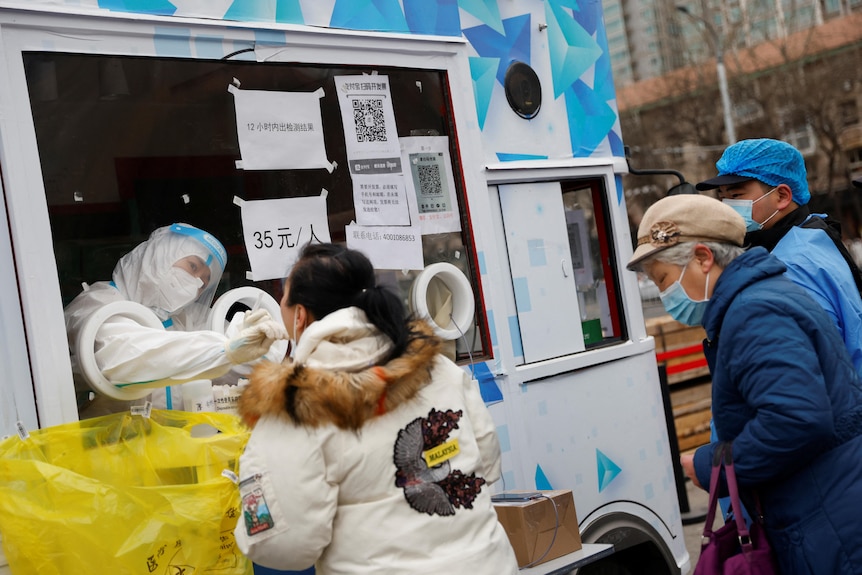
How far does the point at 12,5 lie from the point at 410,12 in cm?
156

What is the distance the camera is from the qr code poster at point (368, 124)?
3727 millimetres

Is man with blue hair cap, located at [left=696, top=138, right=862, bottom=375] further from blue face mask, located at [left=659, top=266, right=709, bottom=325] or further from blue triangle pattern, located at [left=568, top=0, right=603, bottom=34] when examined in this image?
blue triangle pattern, located at [left=568, top=0, right=603, bottom=34]

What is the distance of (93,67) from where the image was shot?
10.2 ft

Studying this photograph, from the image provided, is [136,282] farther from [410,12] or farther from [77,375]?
[410,12]

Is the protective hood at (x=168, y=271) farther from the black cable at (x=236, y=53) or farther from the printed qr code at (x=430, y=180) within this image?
the printed qr code at (x=430, y=180)

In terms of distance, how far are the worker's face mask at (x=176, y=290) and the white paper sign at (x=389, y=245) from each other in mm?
657

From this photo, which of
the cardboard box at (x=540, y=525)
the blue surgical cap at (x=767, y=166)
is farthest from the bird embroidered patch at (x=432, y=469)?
the blue surgical cap at (x=767, y=166)

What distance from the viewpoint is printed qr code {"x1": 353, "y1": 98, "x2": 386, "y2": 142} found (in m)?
3.76

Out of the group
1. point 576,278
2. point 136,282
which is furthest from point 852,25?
point 136,282

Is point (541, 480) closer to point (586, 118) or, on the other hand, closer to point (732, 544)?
point (732, 544)

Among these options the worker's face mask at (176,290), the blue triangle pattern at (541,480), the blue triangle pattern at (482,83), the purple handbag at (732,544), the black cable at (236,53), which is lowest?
the blue triangle pattern at (541,480)

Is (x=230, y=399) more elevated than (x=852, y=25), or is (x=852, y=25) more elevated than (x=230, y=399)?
(x=852, y=25)

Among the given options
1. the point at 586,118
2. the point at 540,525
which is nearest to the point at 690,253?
the point at 540,525

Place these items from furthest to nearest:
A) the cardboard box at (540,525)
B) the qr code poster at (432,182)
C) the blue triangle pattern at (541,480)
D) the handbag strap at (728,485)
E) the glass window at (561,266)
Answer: the glass window at (561,266) < the blue triangle pattern at (541,480) < the qr code poster at (432,182) < the cardboard box at (540,525) < the handbag strap at (728,485)
